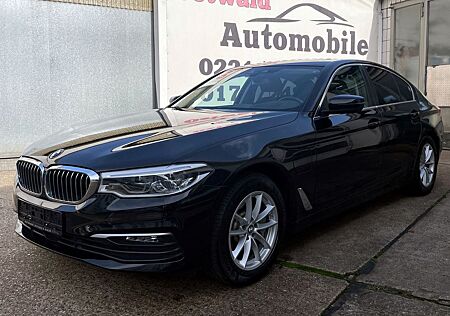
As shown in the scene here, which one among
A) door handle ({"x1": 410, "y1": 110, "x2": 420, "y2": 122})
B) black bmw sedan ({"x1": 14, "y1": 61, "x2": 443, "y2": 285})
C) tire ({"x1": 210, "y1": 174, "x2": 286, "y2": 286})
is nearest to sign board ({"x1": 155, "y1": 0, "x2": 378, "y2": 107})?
black bmw sedan ({"x1": 14, "y1": 61, "x2": 443, "y2": 285})

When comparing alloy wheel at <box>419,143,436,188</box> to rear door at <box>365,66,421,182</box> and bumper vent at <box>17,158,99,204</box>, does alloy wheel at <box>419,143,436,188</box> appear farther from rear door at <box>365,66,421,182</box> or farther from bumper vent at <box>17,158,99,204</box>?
bumper vent at <box>17,158,99,204</box>

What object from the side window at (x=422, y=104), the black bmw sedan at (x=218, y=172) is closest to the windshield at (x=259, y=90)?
the black bmw sedan at (x=218, y=172)

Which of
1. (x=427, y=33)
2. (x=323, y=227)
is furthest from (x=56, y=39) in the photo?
(x=427, y=33)

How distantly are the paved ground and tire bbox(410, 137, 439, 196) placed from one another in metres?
1.11

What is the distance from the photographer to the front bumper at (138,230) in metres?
2.73

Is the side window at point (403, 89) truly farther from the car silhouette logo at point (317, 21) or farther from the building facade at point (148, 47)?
the car silhouette logo at point (317, 21)

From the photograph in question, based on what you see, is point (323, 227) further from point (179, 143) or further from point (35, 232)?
point (35, 232)

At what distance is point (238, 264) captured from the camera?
3.11m

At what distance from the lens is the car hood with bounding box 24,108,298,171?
2834 millimetres

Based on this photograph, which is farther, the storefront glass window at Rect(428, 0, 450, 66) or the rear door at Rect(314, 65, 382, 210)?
the storefront glass window at Rect(428, 0, 450, 66)

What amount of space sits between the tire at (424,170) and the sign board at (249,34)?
4751 mm

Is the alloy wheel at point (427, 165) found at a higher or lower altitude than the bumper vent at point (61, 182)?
lower

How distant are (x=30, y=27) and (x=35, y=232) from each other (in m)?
5.31

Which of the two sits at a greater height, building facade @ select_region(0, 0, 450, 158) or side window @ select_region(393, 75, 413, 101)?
building facade @ select_region(0, 0, 450, 158)
